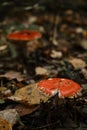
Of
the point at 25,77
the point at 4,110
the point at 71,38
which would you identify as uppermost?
the point at 4,110

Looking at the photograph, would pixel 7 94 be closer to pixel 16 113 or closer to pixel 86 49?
pixel 16 113

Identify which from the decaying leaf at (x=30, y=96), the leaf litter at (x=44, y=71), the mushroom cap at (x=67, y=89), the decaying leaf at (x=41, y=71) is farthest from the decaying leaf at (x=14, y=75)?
the mushroom cap at (x=67, y=89)

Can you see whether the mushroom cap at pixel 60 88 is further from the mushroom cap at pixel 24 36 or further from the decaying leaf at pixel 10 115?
the mushroom cap at pixel 24 36

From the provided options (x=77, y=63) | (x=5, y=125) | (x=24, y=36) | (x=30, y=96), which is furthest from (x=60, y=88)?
(x=24, y=36)

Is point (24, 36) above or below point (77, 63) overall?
above

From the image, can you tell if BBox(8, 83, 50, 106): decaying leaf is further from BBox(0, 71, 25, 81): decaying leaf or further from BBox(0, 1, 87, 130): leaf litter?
BBox(0, 71, 25, 81): decaying leaf

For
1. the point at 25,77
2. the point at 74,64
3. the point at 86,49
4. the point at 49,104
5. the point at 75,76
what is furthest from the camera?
the point at 86,49

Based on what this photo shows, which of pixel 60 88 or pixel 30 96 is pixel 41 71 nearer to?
pixel 30 96

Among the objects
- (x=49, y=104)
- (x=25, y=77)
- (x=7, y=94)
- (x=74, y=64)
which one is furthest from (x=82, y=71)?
(x=49, y=104)
